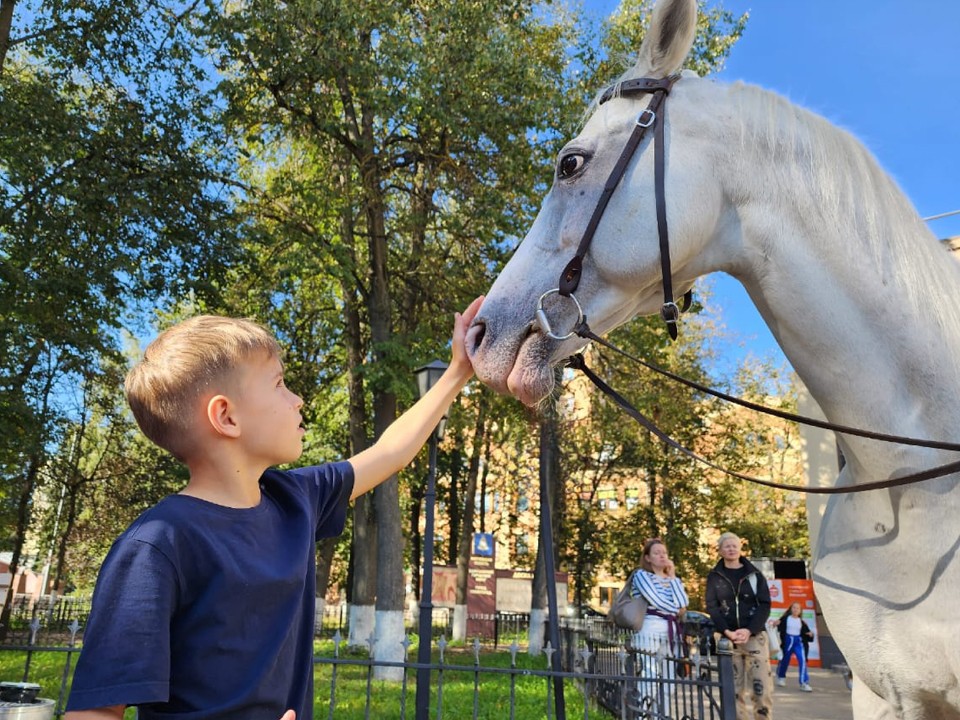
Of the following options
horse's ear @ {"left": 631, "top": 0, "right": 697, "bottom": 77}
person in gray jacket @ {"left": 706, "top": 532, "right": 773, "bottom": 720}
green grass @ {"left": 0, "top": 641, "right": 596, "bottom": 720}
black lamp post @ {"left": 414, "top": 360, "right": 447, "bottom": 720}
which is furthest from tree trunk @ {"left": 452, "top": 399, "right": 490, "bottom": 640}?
horse's ear @ {"left": 631, "top": 0, "right": 697, "bottom": 77}

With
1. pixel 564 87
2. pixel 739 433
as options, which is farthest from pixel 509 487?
pixel 564 87

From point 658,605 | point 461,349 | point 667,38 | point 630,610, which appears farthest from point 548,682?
point 667,38

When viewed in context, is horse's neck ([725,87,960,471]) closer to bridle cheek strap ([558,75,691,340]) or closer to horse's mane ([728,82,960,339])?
horse's mane ([728,82,960,339])

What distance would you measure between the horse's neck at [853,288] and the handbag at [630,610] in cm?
651

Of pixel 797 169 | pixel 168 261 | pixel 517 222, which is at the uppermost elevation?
pixel 517 222

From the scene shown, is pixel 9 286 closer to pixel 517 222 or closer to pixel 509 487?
pixel 517 222

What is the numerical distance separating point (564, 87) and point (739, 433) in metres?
17.6

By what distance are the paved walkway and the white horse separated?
1011cm

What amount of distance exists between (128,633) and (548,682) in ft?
16.7

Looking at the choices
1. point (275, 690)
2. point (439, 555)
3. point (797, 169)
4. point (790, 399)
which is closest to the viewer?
point (275, 690)

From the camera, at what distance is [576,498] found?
31250 millimetres

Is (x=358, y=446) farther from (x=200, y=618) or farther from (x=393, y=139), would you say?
(x=200, y=618)

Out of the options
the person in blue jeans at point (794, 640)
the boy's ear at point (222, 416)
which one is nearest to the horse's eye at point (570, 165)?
the boy's ear at point (222, 416)

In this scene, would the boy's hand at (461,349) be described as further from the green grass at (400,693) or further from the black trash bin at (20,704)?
the green grass at (400,693)
